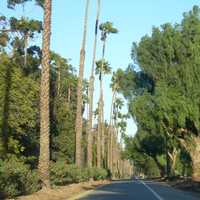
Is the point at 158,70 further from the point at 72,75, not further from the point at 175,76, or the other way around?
the point at 72,75

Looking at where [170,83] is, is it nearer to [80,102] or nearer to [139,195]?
[80,102]

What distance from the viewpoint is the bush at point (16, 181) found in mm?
21766

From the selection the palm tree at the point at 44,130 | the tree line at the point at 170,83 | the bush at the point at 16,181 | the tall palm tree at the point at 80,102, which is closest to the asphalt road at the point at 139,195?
the palm tree at the point at 44,130

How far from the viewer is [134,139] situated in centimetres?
10038

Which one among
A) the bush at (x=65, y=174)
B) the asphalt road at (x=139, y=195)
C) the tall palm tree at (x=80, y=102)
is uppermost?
the tall palm tree at (x=80, y=102)

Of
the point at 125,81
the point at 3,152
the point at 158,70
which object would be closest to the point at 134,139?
the point at 125,81

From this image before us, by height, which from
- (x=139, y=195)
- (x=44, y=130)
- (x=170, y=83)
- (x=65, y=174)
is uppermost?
(x=170, y=83)

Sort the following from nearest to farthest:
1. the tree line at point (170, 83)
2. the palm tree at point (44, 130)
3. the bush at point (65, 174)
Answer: the palm tree at point (44, 130)
the bush at point (65, 174)
the tree line at point (170, 83)

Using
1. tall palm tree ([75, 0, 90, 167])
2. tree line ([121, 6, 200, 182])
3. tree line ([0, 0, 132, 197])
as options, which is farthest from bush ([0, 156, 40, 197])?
tree line ([121, 6, 200, 182])

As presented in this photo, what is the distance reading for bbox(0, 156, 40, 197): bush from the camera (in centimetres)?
2177

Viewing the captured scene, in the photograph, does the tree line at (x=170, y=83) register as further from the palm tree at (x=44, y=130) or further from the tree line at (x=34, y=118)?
the palm tree at (x=44, y=130)

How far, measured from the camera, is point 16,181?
77.5 ft

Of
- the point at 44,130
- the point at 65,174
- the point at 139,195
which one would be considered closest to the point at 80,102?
the point at 65,174

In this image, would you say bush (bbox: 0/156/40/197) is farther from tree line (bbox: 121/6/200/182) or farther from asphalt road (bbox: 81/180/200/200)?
tree line (bbox: 121/6/200/182)
